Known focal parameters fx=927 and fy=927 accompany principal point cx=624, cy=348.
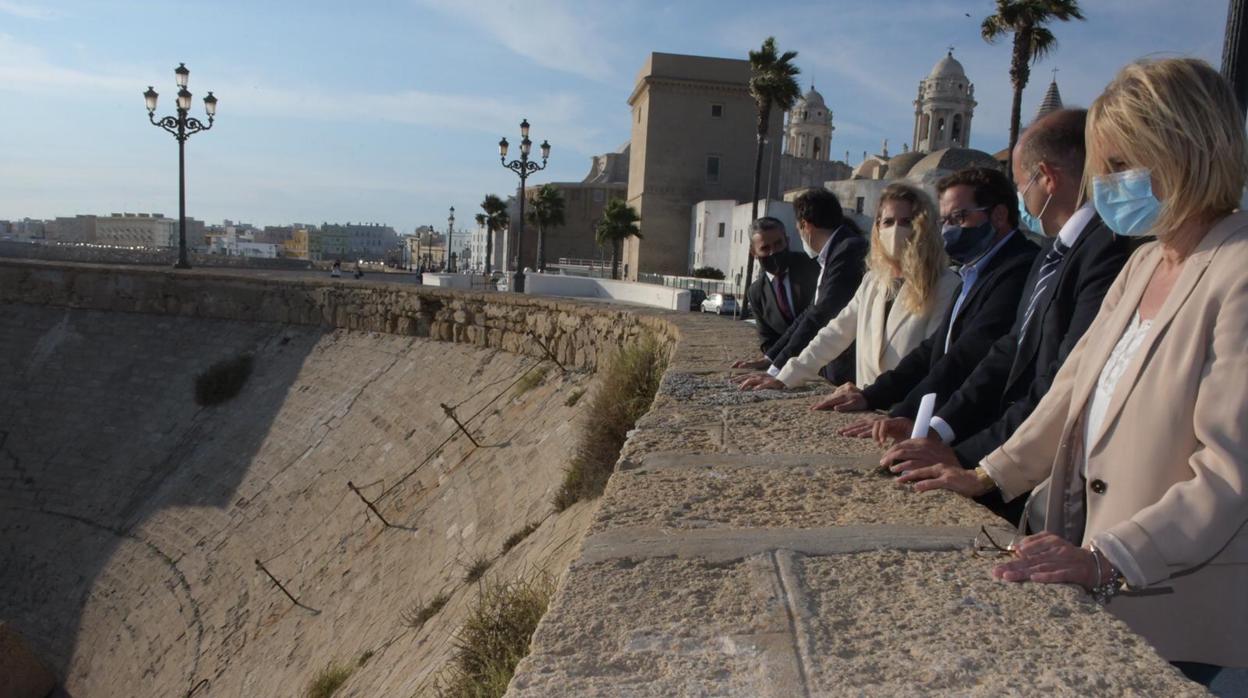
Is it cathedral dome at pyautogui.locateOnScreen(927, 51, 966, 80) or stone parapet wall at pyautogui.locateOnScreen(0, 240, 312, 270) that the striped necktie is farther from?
cathedral dome at pyautogui.locateOnScreen(927, 51, 966, 80)

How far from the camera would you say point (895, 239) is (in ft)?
13.0

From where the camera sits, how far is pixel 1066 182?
2986mm

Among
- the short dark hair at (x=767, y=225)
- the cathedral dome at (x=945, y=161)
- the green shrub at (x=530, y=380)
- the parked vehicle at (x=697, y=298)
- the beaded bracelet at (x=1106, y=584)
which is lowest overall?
the green shrub at (x=530, y=380)

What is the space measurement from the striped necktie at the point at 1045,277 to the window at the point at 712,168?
4560 centimetres

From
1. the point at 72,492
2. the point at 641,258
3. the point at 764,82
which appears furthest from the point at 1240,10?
the point at 641,258

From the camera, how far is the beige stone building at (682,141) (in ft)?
152

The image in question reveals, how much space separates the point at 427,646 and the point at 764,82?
25758mm

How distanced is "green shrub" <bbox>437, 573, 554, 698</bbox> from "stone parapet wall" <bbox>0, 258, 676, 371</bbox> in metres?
4.32

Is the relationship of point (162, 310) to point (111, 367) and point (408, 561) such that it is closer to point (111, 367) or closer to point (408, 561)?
point (111, 367)

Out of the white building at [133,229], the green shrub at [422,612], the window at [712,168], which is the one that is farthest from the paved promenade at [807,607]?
the white building at [133,229]

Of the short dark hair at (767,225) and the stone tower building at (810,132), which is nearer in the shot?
the short dark hair at (767,225)

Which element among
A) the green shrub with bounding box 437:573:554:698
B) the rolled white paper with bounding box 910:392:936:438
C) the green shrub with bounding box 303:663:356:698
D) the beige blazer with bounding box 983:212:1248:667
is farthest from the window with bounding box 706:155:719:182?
the beige blazer with bounding box 983:212:1248:667

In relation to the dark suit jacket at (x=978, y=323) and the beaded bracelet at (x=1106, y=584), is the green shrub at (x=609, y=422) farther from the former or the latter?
the beaded bracelet at (x=1106, y=584)

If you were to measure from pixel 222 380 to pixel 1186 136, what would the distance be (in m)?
14.8
